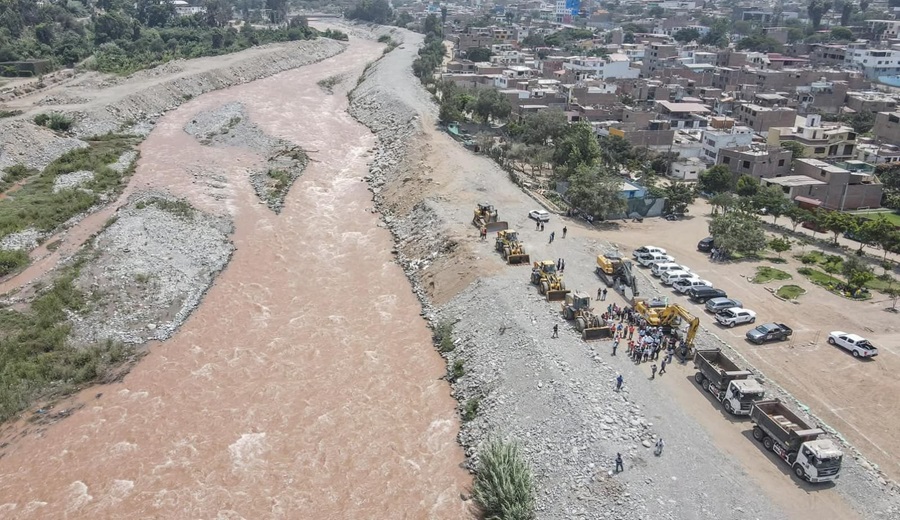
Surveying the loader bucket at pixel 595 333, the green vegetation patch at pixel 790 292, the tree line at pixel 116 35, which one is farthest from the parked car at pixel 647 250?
the tree line at pixel 116 35

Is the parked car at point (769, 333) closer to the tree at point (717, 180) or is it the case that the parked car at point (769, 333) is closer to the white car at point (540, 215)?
the white car at point (540, 215)

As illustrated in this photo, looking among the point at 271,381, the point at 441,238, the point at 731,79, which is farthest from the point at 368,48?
the point at 271,381

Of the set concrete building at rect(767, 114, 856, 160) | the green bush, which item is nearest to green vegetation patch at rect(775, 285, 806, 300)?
the green bush

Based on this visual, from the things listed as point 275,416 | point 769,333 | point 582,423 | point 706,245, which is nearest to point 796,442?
point 582,423

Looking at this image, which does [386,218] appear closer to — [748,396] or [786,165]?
[748,396]

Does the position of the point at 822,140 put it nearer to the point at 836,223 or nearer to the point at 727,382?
the point at 836,223

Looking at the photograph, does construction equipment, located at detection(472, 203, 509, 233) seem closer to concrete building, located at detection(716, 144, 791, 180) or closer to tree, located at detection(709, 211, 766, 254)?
tree, located at detection(709, 211, 766, 254)
